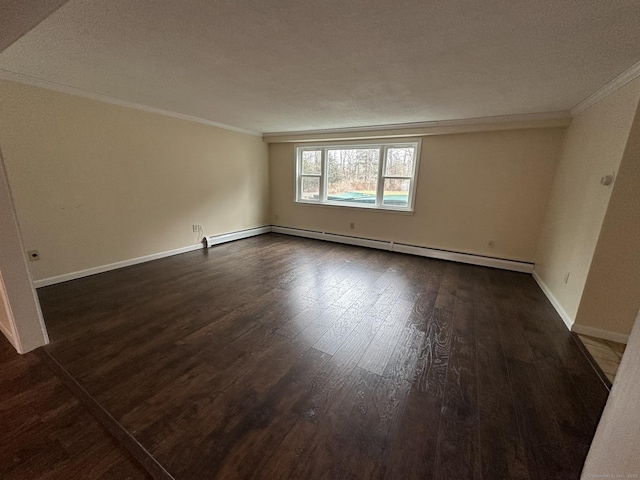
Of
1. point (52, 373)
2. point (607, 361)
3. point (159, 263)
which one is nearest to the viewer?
point (52, 373)

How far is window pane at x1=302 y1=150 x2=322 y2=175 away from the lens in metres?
5.63

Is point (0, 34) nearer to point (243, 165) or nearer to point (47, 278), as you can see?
point (47, 278)

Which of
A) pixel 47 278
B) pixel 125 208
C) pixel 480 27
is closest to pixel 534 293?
pixel 480 27

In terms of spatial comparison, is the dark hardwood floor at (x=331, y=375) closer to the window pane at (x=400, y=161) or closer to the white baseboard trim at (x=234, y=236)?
the white baseboard trim at (x=234, y=236)

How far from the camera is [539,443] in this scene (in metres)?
1.34

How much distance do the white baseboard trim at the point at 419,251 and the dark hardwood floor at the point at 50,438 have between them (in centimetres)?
447

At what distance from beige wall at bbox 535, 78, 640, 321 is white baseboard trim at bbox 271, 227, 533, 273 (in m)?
0.53

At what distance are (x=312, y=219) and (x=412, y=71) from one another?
3.83 m

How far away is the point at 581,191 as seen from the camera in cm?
271

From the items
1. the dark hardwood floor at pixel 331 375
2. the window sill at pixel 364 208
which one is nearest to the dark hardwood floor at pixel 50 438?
the dark hardwood floor at pixel 331 375

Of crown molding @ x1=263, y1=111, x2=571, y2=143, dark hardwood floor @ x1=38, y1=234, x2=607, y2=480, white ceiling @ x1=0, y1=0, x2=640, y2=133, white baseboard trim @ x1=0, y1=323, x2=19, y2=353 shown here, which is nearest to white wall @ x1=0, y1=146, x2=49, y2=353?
white baseboard trim @ x1=0, y1=323, x2=19, y2=353

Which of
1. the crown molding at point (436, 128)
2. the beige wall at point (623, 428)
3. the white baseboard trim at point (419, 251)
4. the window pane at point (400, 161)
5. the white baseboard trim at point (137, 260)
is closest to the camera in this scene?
the beige wall at point (623, 428)

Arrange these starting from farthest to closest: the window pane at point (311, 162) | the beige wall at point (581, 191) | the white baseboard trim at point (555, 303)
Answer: the window pane at point (311, 162)
the white baseboard trim at point (555, 303)
the beige wall at point (581, 191)

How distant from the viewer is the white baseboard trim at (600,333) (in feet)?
7.49
